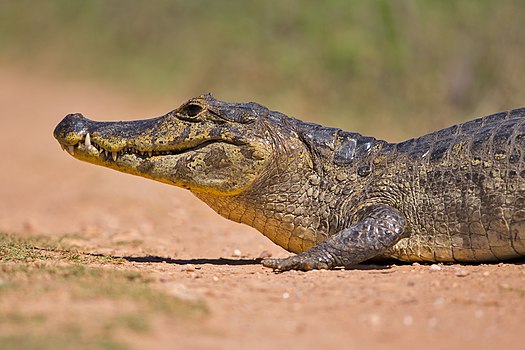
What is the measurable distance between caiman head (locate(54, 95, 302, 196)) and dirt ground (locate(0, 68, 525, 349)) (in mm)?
720

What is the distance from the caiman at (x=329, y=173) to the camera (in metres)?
5.82

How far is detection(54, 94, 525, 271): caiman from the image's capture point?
582cm

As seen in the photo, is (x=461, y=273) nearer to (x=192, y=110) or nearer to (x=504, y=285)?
(x=504, y=285)

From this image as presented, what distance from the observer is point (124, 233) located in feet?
28.3

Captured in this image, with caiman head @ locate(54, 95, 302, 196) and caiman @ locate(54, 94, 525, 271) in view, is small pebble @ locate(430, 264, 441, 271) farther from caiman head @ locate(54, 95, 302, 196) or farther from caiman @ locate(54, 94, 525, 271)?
caiman head @ locate(54, 95, 302, 196)

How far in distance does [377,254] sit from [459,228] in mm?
685

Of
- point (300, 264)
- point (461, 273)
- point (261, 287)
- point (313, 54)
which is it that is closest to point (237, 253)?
point (300, 264)

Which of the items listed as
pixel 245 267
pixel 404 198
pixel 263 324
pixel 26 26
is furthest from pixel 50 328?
pixel 26 26

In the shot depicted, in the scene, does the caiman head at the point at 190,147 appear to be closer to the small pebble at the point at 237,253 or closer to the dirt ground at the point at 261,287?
the dirt ground at the point at 261,287

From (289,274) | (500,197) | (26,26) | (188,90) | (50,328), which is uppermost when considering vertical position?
(26,26)

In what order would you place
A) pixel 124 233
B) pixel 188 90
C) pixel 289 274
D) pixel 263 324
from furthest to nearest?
1. pixel 188 90
2. pixel 124 233
3. pixel 289 274
4. pixel 263 324

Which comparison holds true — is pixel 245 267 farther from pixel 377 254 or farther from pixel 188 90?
pixel 188 90

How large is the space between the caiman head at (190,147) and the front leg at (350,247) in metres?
0.89

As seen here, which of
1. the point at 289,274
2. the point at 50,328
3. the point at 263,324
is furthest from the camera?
the point at 289,274
